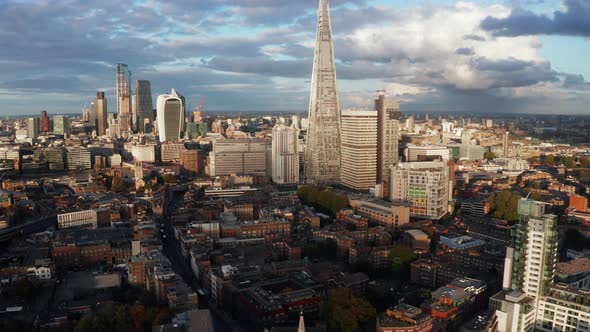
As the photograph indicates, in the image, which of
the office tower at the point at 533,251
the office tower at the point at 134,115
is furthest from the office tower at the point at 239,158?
the office tower at the point at 134,115

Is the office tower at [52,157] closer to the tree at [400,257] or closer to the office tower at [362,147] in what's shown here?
the office tower at [362,147]

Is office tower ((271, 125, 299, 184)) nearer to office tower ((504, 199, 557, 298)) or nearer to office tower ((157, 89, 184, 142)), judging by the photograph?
office tower ((157, 89, 184, 142))

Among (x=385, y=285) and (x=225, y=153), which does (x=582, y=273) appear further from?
(x=225, y=153)

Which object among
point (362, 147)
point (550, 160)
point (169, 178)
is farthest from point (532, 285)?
point (550, 160)

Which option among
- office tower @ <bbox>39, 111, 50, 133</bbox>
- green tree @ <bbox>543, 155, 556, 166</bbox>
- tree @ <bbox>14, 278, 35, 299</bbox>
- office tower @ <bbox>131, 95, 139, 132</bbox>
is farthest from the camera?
office tower @ <bbox>39, 111, 50, 133</bbox>

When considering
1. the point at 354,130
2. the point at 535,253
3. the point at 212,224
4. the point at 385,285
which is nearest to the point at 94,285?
the point at 212,224

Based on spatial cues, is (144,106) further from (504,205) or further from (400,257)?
(400,257)

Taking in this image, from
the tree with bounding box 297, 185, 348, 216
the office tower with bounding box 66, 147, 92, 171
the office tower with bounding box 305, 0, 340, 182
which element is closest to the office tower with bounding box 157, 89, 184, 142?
the office tower with bounding box 66, 147, 92, 171
